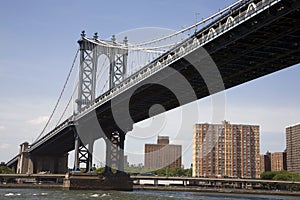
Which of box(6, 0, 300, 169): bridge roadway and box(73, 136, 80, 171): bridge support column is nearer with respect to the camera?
box(6, 0, 300, 169): bridge roadway

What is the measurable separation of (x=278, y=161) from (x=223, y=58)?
13647 cm

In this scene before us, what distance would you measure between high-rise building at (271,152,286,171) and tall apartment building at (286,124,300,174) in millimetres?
6421

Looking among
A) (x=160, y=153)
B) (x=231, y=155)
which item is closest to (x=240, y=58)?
(x=160, y=153)

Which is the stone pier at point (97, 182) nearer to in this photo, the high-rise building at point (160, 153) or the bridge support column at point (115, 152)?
the bridge support column at point (115, 152)

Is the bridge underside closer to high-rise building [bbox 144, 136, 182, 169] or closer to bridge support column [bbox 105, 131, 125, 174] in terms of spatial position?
bridge support column [bbox 105, 131, 125, 174]

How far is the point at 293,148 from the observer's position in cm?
15000

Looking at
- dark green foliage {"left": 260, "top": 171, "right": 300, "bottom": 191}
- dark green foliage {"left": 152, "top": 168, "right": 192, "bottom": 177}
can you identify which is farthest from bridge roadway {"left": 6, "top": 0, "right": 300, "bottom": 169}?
dark green foliage {"left": 152, "top": 168, "right": 192, "bottom": 177}

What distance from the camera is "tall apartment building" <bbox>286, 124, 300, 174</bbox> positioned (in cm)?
14724

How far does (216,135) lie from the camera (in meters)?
112

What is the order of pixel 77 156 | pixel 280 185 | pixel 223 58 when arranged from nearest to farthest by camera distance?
pixel 223 58 < pixel 77 156 < pixel 280 185

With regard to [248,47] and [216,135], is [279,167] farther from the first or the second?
[248,47]

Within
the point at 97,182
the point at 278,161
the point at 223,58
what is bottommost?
the point at 97,182

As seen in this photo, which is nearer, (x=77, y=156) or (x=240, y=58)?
(x=240, y=58)

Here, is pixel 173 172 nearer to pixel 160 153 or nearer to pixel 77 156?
pixel 160 153
